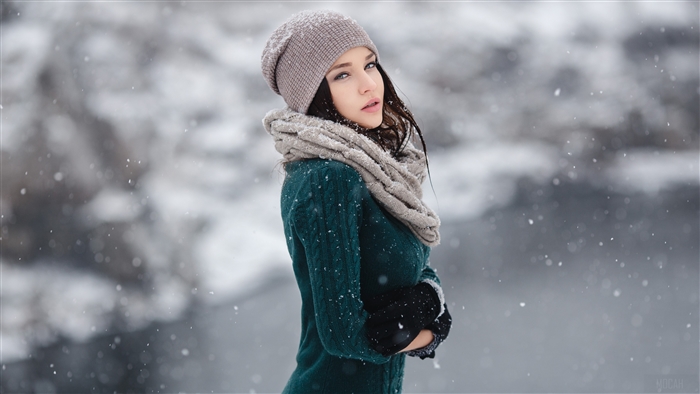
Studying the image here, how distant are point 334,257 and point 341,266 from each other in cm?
2

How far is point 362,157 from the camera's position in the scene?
119 cm

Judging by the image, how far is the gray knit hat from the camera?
4.28ft

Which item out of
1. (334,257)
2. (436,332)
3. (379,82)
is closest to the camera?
(334,257)

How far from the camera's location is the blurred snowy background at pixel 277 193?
4.29 metres

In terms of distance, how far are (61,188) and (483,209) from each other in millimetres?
5841

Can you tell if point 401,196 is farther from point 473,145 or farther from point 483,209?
point 473,145

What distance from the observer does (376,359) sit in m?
1.16

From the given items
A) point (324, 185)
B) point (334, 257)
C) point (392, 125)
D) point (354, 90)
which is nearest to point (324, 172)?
point (324, 185)

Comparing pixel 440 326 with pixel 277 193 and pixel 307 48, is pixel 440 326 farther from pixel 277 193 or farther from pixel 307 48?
pixel 277 193

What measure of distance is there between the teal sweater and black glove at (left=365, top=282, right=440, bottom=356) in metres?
0.02

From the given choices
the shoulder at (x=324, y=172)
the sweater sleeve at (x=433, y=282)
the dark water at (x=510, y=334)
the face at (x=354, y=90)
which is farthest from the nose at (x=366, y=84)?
the dark water at (x=510, y=334)

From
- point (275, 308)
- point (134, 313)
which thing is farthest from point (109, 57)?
point (275, 308)

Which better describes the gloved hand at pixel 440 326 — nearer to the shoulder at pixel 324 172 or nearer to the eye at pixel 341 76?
the shoulder at pixel 324 172

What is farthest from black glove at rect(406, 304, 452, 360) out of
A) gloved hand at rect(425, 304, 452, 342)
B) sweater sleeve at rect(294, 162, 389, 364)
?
sweater sleeve at rect(294, 162, 389, 364)
